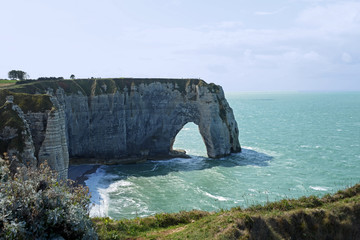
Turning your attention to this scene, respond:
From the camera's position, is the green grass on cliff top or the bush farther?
the green grass on cliff top

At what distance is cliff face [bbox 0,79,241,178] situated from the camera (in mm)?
58594

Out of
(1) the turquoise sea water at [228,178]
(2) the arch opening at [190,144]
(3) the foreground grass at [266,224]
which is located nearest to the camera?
(3) the foreground grass at [266,224]

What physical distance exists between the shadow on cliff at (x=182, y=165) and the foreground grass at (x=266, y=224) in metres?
31.8

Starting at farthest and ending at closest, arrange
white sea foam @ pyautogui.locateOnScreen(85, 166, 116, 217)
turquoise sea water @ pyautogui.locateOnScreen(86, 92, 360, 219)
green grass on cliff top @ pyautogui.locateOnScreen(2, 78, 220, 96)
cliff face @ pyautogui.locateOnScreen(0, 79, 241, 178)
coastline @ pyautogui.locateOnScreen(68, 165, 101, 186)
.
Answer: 1. cliff face @ pyautogui.locateOnScreen(0, 79, 241, 178)
2. green grass on cliff top @ pyautogui.locateOnScreen(2, 78, 220, 96)
3. coastline @ pyautogui.locateOnScreen(68, 165, 101, 186)
4. turquoise sea water @ pyautogui.locateOnScreen(86, 92, 360, 219)
5. white sea foam @ pyautogui.locateOnScreen(85, 166, 116, 217)

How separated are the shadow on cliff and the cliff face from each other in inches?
127

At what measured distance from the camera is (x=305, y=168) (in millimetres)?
52656

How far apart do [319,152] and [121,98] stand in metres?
49.2

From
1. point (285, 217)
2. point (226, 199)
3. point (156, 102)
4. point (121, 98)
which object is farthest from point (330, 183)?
point (121, 98)

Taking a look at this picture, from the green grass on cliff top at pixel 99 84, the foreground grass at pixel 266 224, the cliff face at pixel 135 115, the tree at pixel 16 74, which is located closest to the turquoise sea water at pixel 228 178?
the cliff face at pixel 135 115

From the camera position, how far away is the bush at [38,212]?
1212 cm

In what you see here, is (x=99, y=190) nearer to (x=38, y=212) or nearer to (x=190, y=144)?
(x=38, y=212)

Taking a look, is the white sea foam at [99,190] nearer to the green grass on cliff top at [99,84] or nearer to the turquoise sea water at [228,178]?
the turquoise sea water at [228,178]

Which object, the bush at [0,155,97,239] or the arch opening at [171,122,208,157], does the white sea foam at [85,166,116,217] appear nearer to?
the bush at [0,155,97,239]

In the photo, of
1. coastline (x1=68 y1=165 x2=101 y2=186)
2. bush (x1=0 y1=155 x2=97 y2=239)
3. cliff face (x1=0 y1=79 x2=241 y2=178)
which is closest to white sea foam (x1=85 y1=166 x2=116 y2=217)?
coastline (x1=68 y1=165 x2=101 y2=186)
